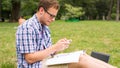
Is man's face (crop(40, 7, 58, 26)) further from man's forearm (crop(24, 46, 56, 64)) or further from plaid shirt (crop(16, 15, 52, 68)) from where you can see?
man's forearm (crop(24, 46, 56, 64))

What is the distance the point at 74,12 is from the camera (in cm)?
3856

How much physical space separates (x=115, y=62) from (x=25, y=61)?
12.8 feet

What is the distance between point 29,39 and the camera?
3.67 m

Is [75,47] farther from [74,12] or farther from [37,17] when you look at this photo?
[74,12]

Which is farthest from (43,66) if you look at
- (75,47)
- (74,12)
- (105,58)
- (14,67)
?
(74,12)

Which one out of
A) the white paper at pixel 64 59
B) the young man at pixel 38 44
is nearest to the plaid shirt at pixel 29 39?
the young man at pixel 38 44

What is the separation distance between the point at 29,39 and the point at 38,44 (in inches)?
6.3

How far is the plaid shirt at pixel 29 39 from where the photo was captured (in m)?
3.66

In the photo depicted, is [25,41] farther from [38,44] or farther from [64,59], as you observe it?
[64,59]

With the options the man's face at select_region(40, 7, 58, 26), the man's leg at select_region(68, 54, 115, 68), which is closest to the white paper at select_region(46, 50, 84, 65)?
the man's leg at select_region(68, 54, 115, 68)

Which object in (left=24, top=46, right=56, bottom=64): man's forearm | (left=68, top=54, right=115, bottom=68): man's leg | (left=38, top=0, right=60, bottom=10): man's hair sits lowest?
(left=68, top=54, right=115, bottom=68): man's leg

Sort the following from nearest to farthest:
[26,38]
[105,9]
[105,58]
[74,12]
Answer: [26,38]
[105,58]
[74,12]
[105,9]

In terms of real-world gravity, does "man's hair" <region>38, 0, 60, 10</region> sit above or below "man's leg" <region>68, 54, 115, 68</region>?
above

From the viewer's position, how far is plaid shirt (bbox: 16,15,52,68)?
3.66 meters
